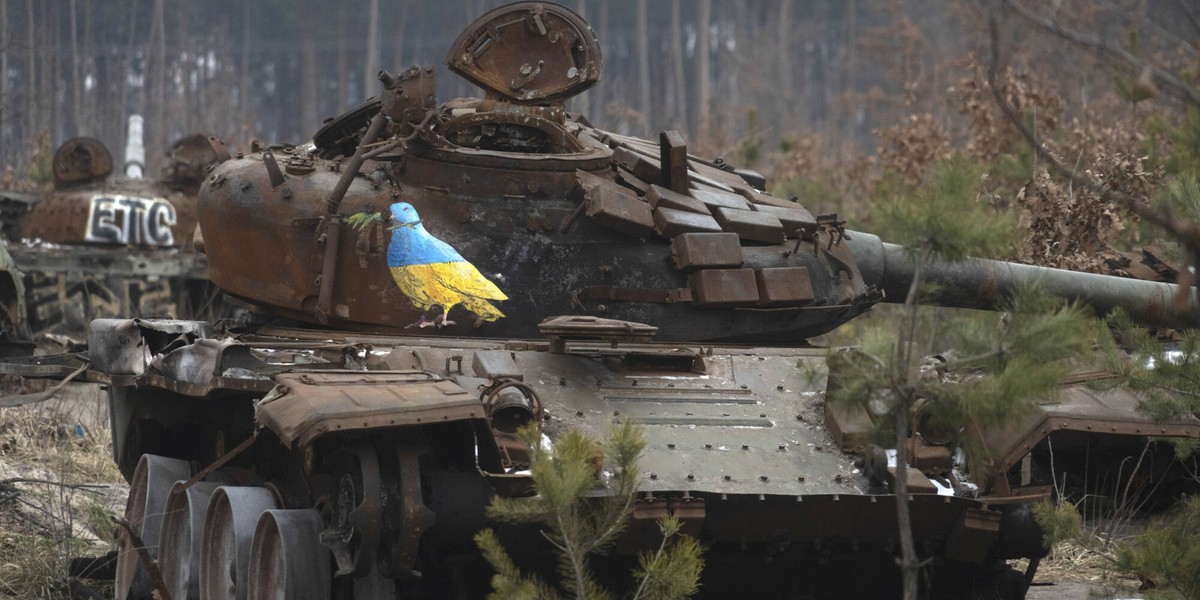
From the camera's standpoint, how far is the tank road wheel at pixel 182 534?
7.40m

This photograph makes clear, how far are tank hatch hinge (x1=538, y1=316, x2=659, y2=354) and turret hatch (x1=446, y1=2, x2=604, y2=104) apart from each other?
5.29ft

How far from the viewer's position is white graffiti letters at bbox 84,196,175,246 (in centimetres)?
1758

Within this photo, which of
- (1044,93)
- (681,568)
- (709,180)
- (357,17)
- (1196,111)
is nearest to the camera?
(1196,111)

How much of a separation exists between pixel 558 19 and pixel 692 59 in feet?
110

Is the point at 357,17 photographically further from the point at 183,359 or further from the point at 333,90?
the point at 183,359

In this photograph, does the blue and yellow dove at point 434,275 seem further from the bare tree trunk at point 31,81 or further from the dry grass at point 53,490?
the bare tree trunk at point 31,81

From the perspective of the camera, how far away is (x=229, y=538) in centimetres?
714

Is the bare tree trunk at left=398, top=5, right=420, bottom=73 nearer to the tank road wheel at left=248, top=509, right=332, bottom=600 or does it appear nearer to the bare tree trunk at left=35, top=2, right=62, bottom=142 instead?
the bare tree trunk at left=35, top=2, right=62, bottom=142

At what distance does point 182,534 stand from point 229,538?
860 millimetres

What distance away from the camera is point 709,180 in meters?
8.62

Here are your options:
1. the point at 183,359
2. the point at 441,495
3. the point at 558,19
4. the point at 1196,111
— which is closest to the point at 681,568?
the point at 441,495

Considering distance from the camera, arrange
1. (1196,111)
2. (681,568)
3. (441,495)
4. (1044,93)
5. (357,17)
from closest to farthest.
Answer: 1. (1196,111)
2. (681,568)
3. (441,495)
4. (1044,93)
5. (357,17)

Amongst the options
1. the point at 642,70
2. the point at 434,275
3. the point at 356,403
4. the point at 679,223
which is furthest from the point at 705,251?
the point at 642,70

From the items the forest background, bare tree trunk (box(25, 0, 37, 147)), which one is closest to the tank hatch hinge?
the forest background
